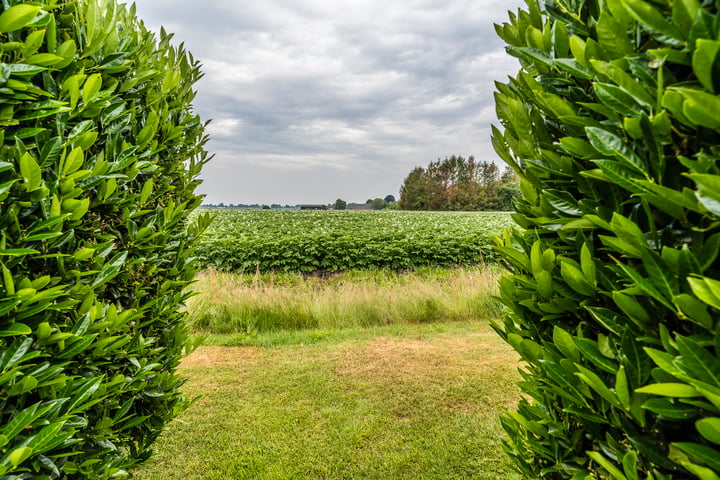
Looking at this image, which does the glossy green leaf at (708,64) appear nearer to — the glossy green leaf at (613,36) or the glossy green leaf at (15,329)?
the glossy green leaf at (613,36)

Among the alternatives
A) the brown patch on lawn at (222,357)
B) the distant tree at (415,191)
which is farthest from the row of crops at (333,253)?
the distant tree at (415,191)

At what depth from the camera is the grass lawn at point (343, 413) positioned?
2.70 metres

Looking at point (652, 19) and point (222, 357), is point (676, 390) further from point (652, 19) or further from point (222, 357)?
point (222, 357)

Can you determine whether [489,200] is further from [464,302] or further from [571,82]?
[571,82]

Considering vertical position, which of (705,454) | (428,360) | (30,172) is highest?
(30,172)

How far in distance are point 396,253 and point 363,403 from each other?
1103 cm

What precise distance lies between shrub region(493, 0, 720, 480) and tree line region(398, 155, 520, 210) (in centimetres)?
6007

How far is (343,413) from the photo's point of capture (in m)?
3.41

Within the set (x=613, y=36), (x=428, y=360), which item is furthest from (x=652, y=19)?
(x=428, y=360)

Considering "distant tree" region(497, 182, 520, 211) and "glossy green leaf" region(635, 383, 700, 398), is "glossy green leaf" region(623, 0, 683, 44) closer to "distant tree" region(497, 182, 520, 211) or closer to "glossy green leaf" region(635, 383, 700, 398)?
"glossy green leaf" region(635, 383, 700, 398)

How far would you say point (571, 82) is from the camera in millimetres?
1249

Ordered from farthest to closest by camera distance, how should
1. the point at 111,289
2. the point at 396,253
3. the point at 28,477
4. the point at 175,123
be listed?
the point at 396,253
the point at 175,123
the point at 111,289
the point at 28,477

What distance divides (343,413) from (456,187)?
200 feet

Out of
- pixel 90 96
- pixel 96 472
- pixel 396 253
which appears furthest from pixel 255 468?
pixel 396 253
